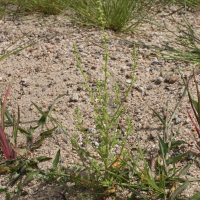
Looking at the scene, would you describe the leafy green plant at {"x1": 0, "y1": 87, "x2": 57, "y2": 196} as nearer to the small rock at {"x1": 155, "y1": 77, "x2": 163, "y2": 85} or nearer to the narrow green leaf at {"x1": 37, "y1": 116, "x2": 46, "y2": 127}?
the narrow green leaf at {"x1": 37, "y1": 116, "x2": 46, "y2": 127}

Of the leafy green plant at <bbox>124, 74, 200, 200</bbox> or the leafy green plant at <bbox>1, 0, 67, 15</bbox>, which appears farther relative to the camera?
the leafy green plant at <bbox>1, 0, 67, 15</bbox>

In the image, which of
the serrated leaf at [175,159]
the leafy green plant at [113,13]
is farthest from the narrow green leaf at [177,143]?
the leafy green plant at [113,13]

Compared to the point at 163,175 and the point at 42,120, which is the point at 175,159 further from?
the point at 42,120

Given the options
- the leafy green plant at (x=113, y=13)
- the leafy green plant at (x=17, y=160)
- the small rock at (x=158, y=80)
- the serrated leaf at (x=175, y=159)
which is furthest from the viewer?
the leafy green plant at (x=113, y=13)

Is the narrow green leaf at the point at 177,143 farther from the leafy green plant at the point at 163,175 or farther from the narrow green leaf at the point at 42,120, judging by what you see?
the narrow green leaf at the point at 42,120

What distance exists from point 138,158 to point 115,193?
0.24 m

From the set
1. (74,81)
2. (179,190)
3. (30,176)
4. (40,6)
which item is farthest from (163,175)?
(40,6)

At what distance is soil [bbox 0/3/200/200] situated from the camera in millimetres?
1625

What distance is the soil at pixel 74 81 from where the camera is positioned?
5.33ft

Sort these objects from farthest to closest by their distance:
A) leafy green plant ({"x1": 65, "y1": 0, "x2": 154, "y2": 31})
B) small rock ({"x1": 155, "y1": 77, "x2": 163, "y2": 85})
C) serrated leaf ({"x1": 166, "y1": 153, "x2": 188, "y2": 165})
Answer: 1. leafy green plant ({"x1": 65, "y1": 0, "x2": 154, "y2": 31})
2. small rock ({"x1": 155, "y1": 77, "x2": 163, "y2": 85})
3. serrated leaf ({"x1": 166, "y1": 153, "x2": 188, "y2": 165})

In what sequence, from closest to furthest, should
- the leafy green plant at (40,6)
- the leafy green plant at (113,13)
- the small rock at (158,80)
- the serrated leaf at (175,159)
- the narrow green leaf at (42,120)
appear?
the serrated leaf at (175,159), the narrow green leaf at (42,120), the small rock at (158,80), the leafy green plant at (113,13), the leafy green plant at (40,6)

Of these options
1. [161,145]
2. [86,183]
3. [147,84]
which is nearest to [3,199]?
[86,183]

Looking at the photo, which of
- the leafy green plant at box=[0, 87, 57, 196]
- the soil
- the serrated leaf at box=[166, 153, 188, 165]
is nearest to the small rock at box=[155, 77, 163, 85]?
the soil

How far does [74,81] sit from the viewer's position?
6.94 feet
